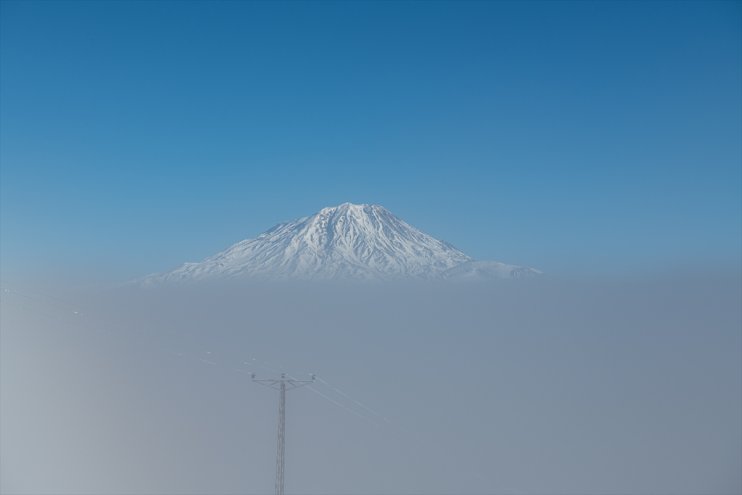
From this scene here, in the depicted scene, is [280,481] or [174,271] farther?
[174,271]

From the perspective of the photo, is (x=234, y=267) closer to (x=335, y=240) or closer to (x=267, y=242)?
(x=267, y=242)

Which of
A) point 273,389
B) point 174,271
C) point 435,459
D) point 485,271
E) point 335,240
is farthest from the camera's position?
point 335,240

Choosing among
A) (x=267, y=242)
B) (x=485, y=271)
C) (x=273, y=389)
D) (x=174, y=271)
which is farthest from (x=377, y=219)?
(x=273, y=389)

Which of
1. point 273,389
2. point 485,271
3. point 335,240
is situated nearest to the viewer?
point 273,389

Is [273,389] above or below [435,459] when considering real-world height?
above

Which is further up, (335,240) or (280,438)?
(335,240)

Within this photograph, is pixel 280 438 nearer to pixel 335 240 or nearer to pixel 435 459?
pixel 435 459

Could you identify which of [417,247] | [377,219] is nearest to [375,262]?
[417,247]

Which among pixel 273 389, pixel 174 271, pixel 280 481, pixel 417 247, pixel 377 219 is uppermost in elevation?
pixel 377 219

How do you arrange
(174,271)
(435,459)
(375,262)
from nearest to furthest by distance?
(435,459), (174,271), (375,262)
